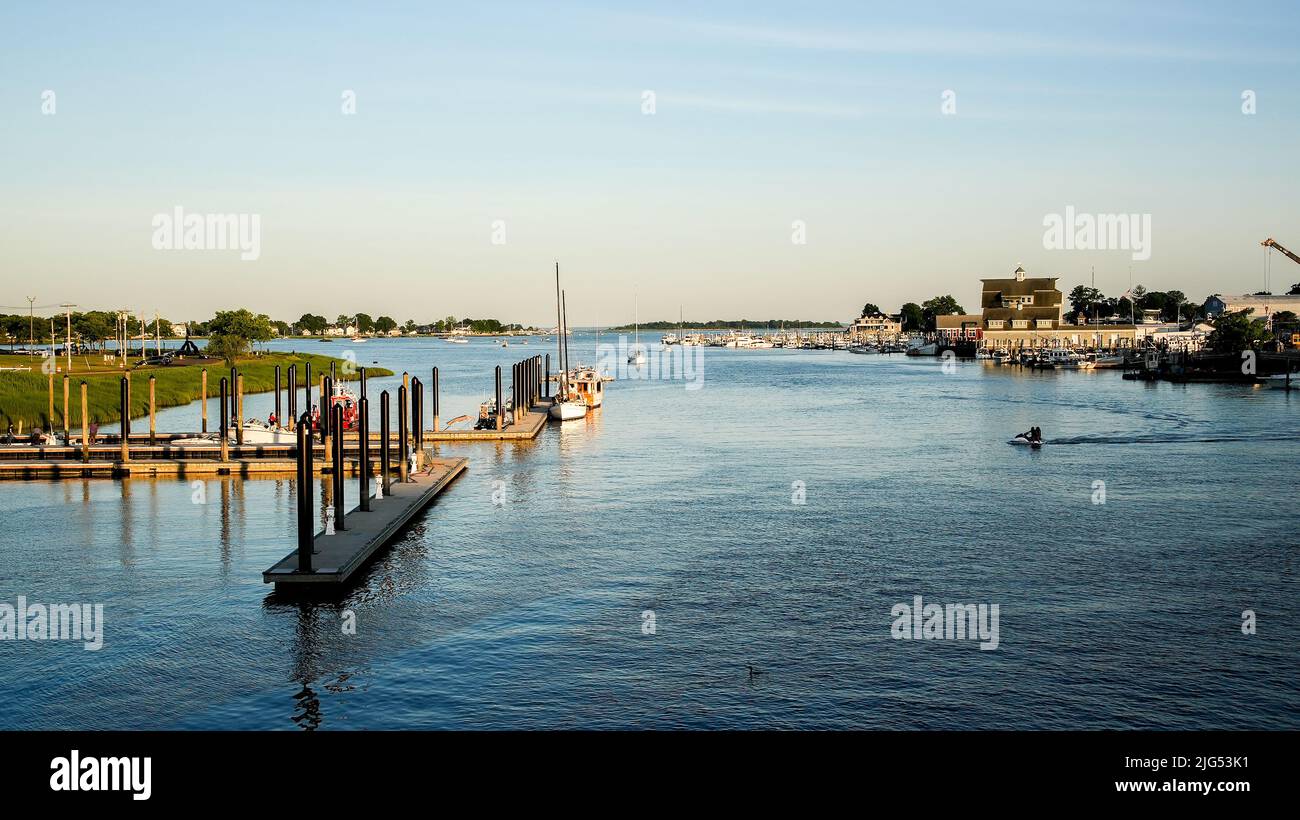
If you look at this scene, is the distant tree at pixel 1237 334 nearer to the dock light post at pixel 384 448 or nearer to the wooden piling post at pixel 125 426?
the dock light post at pixel 384 448

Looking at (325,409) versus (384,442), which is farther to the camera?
(384,442)

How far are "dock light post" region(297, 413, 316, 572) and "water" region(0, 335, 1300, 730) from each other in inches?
61.6

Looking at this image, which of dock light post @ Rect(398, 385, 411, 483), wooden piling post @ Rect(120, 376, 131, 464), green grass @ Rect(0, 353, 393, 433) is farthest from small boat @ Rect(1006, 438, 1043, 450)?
wooden piling post @ Rect(120, 376, 131, 464)

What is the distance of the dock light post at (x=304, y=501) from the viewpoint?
96.2ft

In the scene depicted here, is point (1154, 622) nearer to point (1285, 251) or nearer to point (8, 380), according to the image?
point (8, 380)

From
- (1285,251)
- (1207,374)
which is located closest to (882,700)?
(1207,374)

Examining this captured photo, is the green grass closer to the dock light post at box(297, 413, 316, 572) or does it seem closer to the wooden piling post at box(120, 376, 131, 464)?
the wooden piling post at box(120, 376, 131, 464)

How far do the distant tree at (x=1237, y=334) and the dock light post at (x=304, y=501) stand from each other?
5464 inches

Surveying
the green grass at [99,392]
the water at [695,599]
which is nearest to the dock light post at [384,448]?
the water at [695,599]

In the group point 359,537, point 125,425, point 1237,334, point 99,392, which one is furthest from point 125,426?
point 1237,334

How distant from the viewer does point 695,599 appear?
96.8ft

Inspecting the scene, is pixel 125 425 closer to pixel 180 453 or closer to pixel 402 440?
pixel 180 453

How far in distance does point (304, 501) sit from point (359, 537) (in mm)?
5789

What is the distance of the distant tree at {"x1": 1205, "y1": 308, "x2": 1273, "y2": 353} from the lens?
144 meters
